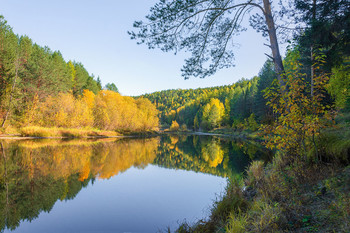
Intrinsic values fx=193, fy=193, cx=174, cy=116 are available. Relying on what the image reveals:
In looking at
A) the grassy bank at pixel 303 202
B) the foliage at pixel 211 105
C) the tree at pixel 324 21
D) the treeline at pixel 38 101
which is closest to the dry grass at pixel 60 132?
the treeline at pixel 38 101

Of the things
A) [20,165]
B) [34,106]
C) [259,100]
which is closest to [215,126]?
[259,100]

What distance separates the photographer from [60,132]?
30297 millimetres

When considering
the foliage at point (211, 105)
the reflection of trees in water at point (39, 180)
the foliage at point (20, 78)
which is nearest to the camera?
the reflection of trees in water at point (39, 180)

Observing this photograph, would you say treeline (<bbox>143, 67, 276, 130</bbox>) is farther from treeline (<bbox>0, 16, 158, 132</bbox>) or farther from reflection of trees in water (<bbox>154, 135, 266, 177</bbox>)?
treeline (<bbox>0, 16, 158, 132</bbox>)

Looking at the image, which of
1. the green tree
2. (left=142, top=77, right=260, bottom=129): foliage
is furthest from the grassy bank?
the green tree

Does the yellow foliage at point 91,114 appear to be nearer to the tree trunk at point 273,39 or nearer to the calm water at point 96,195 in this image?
the calm water at point 96,195

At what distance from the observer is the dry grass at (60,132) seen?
26.6 m

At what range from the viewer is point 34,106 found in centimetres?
3136

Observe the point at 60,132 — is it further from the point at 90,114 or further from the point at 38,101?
the point at 90,114

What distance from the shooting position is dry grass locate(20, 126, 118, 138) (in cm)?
2665

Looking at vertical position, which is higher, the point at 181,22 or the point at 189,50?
the point at 181,22

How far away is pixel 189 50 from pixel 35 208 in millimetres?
7460

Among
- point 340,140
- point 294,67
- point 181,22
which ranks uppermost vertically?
point 181,22

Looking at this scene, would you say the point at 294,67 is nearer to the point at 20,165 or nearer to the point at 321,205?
the point at 321,205
